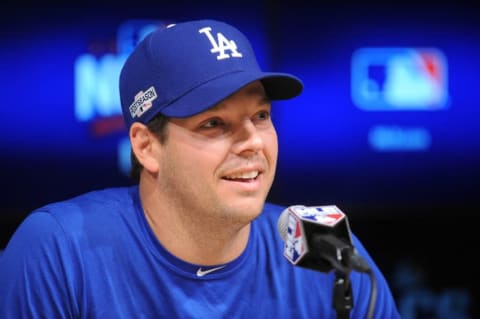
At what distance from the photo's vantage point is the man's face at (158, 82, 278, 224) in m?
1.91

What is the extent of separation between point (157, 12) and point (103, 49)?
24cm

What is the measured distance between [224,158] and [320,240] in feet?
1.33

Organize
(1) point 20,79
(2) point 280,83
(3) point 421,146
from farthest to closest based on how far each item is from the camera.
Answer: (3) point 421,146, (1) point 20,79, (2) point 280,83

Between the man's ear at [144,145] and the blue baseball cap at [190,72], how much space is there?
27 mm

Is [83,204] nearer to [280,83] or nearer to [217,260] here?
[217,260]

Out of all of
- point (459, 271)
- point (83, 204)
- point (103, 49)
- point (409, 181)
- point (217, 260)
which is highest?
point (103, 49)

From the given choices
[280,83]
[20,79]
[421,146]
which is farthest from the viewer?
[421,146]

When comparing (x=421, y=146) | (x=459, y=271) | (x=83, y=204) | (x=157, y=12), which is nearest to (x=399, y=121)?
(x=421, y=146)

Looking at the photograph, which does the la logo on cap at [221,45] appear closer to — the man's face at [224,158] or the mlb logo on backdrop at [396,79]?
the man's face at [224,158]

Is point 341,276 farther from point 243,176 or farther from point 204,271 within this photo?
point 204,271

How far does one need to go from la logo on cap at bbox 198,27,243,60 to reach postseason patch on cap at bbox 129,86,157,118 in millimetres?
171

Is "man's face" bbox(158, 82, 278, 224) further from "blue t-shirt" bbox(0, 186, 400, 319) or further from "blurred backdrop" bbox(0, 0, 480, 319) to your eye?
"blurred backdrop" bbox(0, 0, 480, 319)

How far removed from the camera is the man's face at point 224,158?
1906 mm

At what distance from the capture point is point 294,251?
1.63 meters
